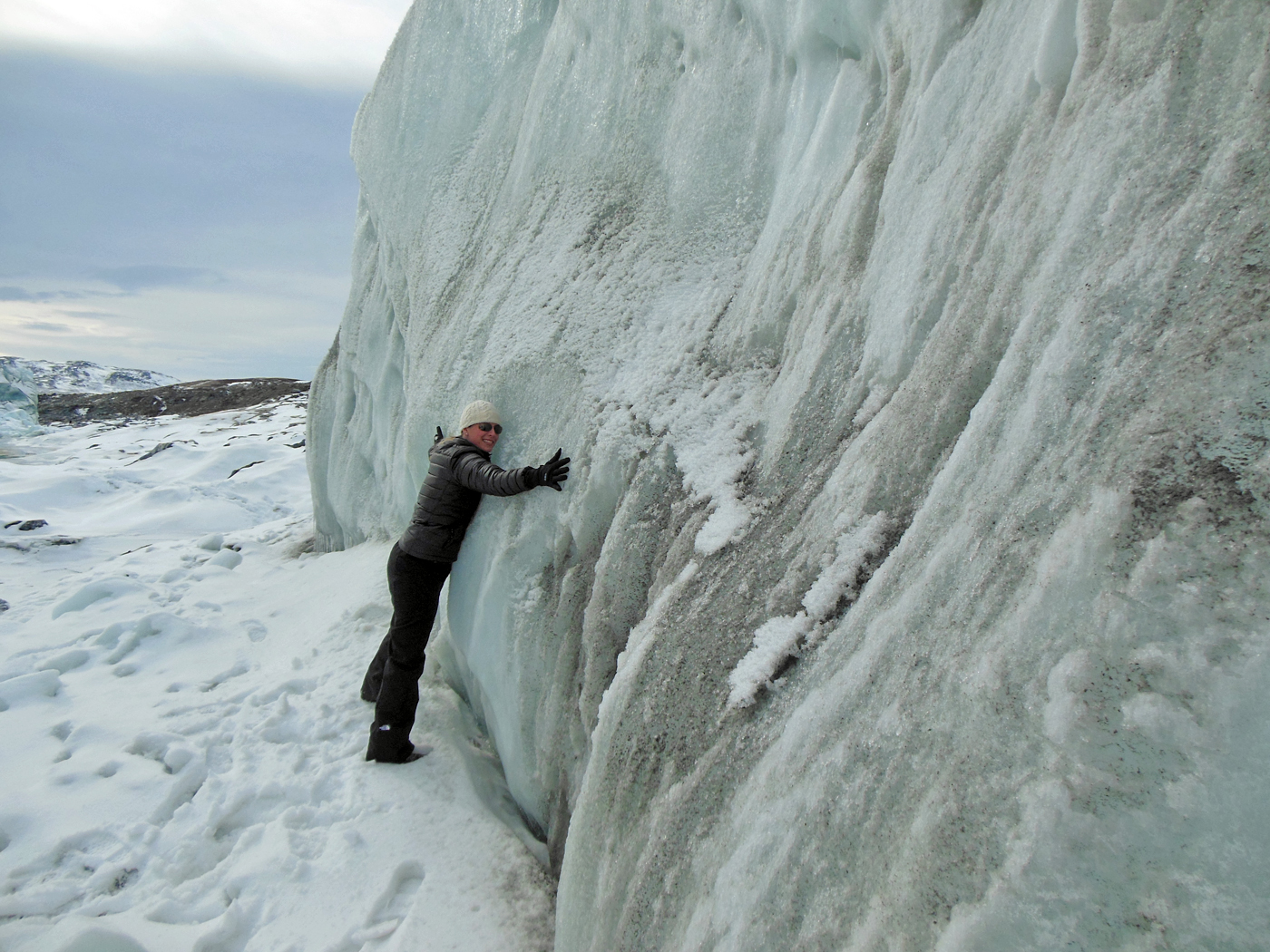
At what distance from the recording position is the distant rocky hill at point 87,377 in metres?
39.3

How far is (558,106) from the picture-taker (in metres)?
3.46

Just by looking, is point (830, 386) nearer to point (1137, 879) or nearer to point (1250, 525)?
point (1250, 525)

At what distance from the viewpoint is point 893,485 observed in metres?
1.63

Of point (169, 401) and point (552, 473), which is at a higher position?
point (552, 473)

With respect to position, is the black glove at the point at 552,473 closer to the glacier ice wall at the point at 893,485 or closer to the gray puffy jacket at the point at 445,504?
the glacier ice wall at the point at 893,485

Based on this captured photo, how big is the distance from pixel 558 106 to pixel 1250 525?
11.0 ft

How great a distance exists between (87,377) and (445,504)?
167 feet

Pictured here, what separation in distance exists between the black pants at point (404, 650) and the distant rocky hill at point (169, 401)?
Result: 778 inches

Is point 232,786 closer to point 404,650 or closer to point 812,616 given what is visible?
point 404,650

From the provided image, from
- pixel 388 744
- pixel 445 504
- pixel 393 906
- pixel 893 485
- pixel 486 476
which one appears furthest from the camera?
pixel 445 504

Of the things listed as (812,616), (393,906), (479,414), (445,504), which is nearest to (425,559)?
(445,504)

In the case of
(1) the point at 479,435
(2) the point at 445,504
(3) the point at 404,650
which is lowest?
(3) the point at 404,650

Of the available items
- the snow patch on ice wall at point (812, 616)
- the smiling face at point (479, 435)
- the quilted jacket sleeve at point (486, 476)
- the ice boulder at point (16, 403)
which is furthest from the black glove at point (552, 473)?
the ice boulder at point (16, 403)

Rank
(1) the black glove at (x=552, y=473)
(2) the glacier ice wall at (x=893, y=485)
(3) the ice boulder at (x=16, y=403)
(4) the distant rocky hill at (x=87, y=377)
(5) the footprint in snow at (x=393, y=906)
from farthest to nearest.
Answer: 1. (4) the distant rocky hill at (x=87, y=377)
2. (3) the ice boulder at (x=16, y=403)
3. (1) the black glove at (x=552, y=473)
4. (5) the footprint in snow at (x=393, y=906)
5. (2) the glacier ice wall at (x=893, y=485)
